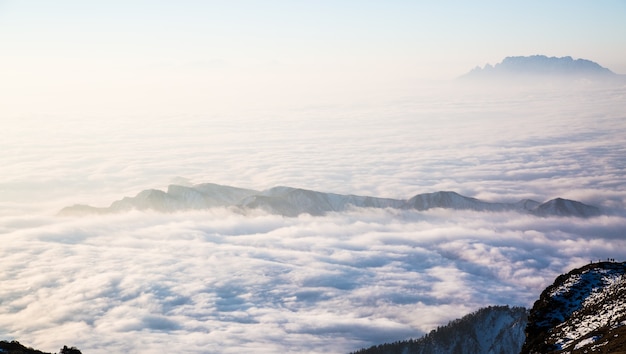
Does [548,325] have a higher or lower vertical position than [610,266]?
lower

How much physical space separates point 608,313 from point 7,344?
84.8m

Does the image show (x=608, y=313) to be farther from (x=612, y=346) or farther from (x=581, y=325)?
(x=612, y=346)

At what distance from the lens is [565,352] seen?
233 ft

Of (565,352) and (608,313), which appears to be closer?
(565,352)

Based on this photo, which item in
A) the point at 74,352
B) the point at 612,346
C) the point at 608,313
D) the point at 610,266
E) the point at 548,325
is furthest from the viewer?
the point at 610,266

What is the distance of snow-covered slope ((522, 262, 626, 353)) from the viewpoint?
6962 cm

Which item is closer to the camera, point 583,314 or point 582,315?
point 582,315

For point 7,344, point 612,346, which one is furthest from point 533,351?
point 7,344

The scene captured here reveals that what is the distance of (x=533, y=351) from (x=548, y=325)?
9.87 meters

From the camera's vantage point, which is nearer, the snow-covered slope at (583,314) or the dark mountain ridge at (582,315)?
the dark mountain ridge at (582,315)

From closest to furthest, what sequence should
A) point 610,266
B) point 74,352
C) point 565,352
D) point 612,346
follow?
point 612,346 → point 565,352 → point 74,352 → point 610,266

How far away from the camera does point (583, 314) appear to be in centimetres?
8331

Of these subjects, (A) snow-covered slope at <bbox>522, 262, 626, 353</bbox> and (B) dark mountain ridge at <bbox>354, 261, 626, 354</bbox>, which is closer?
(B) dark mountain ridge at <bbox>354, 261, 626, 354</bbox>

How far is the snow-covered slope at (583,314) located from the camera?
69.6m
